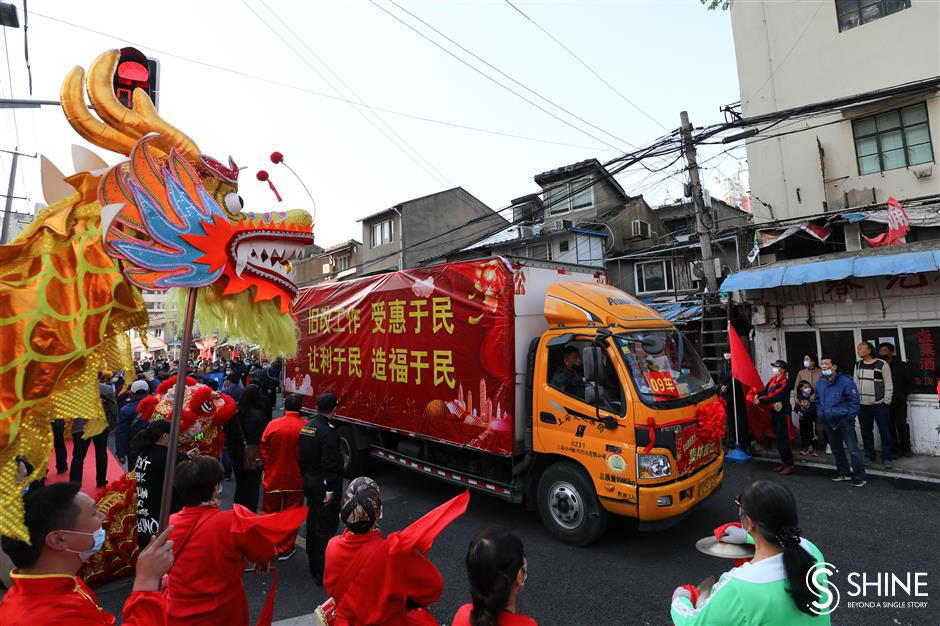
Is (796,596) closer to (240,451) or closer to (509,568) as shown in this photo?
(509,568)

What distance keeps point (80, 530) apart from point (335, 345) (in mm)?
6302

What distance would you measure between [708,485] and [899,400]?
5283 mm

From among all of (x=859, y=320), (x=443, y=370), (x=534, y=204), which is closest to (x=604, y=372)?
(x=443, y=370)

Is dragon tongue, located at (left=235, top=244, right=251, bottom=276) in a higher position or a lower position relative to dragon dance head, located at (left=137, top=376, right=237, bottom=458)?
higher

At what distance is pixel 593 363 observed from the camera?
4805 millimetres

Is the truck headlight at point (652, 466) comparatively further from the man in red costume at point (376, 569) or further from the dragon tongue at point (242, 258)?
the dragon tongue at point (242, 258)

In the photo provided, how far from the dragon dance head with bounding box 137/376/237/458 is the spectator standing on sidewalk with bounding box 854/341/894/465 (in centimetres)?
948

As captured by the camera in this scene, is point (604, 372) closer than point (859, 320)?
Yes

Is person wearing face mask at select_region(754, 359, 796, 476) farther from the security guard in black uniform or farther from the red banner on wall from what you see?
the security guard in black uniform

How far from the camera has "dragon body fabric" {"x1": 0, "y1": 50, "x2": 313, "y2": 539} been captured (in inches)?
70.2

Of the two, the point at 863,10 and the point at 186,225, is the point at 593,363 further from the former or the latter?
the point at 863,10

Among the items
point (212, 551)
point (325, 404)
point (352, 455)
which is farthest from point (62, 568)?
point (352, 455)

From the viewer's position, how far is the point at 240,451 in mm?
5680

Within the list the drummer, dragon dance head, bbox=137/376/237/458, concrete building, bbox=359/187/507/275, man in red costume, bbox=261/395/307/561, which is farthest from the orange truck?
concrete building, bbox=359/187/507/275
